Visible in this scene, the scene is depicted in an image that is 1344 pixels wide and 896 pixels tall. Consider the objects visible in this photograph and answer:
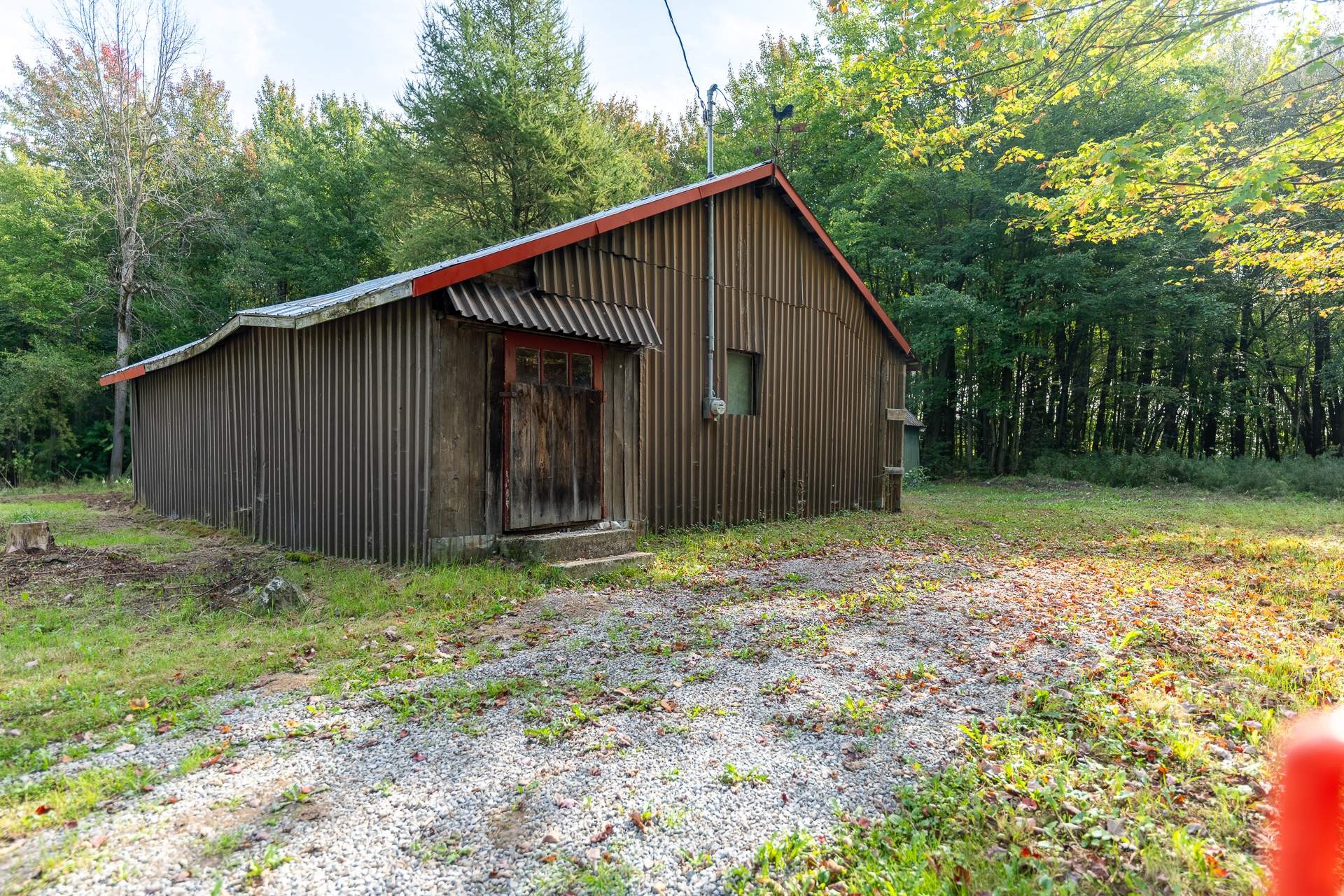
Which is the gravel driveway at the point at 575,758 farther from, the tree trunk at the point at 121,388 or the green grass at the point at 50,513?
the tree trunk at the point at 121,388

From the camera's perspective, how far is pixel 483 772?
292cm

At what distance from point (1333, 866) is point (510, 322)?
649 cm

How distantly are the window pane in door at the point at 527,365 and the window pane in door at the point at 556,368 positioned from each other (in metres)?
0.07

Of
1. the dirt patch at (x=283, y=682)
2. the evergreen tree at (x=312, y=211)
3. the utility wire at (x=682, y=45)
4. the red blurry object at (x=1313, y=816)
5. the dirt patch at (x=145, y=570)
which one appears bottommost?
the dirt patch at (x=283, y=682)

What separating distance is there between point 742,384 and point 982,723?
24.4 ft

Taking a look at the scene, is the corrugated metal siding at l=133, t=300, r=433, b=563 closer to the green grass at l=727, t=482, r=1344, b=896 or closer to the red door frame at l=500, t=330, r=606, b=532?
the red door frame at l=500, t=330, r=606, b=532

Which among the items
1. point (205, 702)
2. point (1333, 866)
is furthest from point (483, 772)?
point (1333, 866)

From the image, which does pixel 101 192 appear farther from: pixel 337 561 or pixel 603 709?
pixel 603 709

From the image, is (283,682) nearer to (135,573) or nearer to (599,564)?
(599,564)

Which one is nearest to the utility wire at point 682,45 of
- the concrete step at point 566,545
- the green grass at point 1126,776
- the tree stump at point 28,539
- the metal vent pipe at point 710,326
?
the metal vent pipe at point 710,326

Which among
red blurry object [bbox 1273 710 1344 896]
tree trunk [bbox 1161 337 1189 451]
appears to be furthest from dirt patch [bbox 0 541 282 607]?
tree trunk [bbox 1161 337 1189 451]

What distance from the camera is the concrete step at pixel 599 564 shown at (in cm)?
661

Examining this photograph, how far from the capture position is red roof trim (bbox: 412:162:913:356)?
6227 mm

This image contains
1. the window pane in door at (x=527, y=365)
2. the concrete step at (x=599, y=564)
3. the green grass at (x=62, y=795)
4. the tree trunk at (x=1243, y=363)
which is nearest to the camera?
the green grass at (x=62, y=795)
